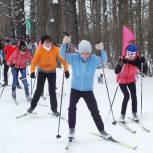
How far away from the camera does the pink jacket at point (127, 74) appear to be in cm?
864

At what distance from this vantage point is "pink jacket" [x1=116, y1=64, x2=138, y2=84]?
8.64m

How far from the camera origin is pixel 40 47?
9414 mm

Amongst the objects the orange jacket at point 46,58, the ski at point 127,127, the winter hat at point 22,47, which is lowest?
the ski at point 127,127

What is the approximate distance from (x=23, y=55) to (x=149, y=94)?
13.3 feet

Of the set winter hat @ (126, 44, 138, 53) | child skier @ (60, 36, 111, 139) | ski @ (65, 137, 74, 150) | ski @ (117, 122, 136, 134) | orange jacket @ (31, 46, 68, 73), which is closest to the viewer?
ski @ (65, 137, 74, 150)

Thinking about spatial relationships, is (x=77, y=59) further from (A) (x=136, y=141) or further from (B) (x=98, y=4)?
(B) (x=98, y=4)

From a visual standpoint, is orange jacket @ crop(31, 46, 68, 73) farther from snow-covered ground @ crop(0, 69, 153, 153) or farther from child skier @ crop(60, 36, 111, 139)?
child skier @ crop(60, 36, 111, 139)

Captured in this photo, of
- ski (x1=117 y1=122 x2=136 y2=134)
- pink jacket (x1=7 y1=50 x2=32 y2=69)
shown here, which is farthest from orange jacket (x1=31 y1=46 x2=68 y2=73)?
pink jacket (x1=7 y1=50 x2=32 y2=69)

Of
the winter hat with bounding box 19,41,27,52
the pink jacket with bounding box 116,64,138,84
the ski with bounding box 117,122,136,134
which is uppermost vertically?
the winter hat with bounding box 19,41,27,52

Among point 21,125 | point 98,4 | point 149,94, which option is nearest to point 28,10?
point 98,4

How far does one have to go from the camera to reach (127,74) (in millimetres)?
8648

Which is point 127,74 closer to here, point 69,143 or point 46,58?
point 46,58

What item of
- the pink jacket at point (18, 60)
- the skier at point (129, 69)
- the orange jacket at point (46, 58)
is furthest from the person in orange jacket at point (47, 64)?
the pink jacket at point (18, 60)

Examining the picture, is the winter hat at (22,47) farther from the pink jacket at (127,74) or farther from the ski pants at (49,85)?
the pink jacket at (127,74)
